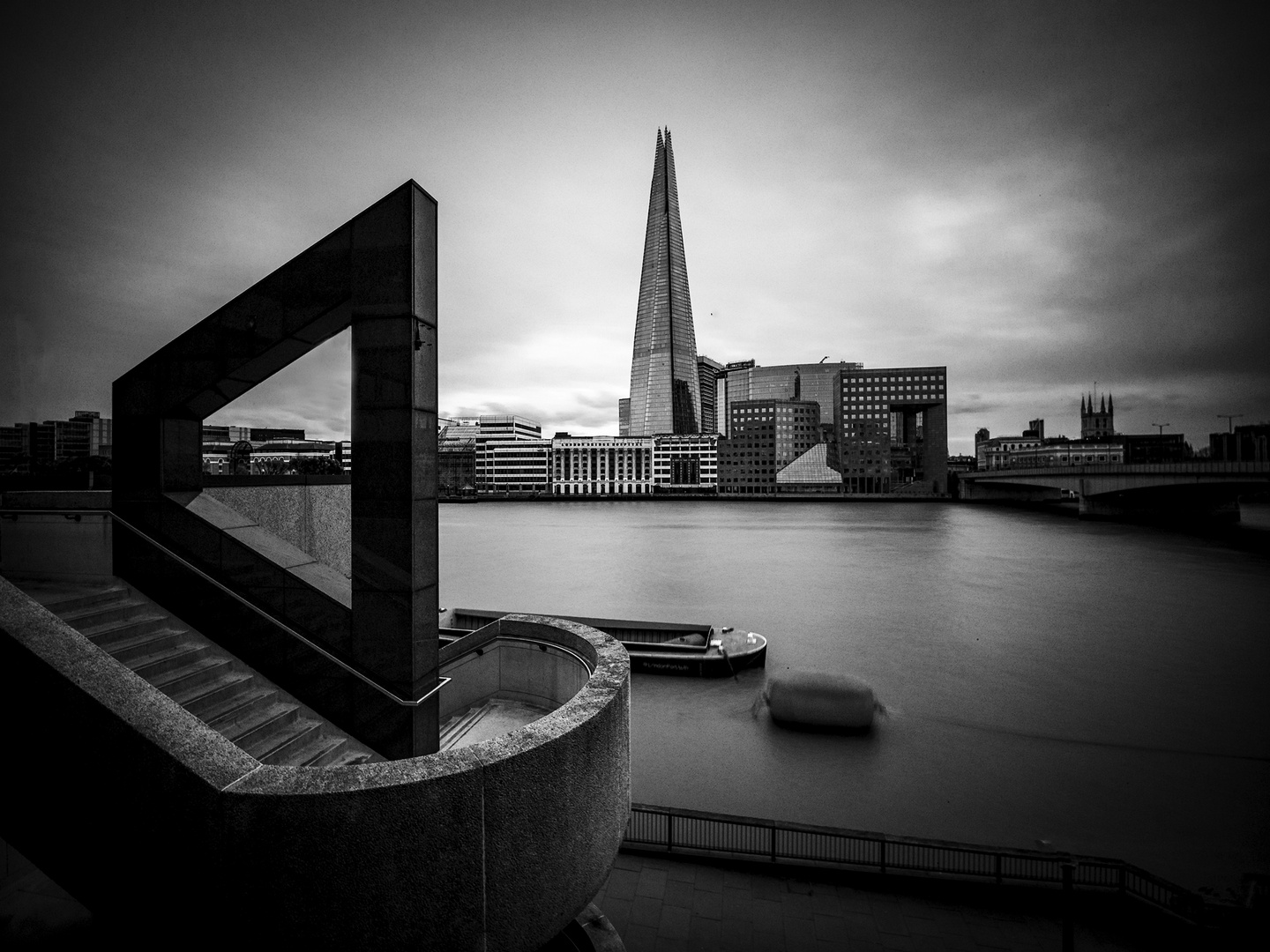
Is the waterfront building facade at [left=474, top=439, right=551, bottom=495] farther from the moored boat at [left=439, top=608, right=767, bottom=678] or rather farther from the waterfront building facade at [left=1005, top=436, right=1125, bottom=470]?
the waterfront building facade at [left=1005, top=436, right=1125, bottom=470]

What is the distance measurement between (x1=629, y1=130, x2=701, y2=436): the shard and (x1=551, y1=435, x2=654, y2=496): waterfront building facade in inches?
706

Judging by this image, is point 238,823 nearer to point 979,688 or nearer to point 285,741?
point 285,741

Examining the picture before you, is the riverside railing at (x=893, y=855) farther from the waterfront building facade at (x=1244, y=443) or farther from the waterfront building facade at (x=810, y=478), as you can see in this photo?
the waterfront building facade at (x=810, y=478)

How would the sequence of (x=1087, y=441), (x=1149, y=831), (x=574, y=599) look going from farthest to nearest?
1. (x=1087, y=441)
2. (x=574, y=599)
3. (x=1149, y=831)

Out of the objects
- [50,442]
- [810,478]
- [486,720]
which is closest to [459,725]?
[486,720]

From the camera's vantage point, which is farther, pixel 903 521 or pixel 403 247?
pixel 903 521

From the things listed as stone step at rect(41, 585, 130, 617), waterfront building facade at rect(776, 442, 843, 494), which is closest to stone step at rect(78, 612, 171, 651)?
stone step at rect(41, 585, 130, 617)

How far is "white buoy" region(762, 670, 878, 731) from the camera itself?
45.1 feet

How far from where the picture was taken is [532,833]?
307 cm

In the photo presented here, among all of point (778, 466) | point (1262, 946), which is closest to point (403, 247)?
point (1262, 946)

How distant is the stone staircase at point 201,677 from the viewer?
408 cm

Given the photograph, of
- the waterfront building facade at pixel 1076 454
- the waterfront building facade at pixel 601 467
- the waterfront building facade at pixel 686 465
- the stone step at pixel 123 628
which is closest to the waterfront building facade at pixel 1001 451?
the waterfront building facade at pixel 1076 454

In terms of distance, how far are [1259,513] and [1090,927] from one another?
12010cm

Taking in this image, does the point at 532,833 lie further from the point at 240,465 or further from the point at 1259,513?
the point at 1259,513
